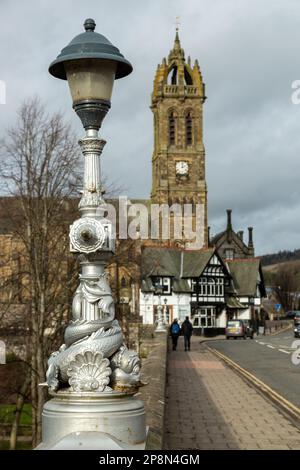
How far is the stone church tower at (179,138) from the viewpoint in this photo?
101438 mm

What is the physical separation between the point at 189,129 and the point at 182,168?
6.83 meters

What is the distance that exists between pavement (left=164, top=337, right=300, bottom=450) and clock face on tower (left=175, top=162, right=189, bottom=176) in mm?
83048

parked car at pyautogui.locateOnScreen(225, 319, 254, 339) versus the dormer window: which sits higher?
the dormer window

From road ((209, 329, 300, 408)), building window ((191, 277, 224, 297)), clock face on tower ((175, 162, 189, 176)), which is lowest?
road ((209, 329, 300, 408))

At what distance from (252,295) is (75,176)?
55013 mm

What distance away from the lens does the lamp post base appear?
554cm

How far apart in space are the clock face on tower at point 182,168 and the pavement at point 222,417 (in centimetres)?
8305

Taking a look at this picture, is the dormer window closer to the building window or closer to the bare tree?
the building window

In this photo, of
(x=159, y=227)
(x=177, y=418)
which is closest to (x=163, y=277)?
(x=159, y=227)

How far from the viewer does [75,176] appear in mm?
27188

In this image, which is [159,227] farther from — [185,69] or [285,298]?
[285,298]

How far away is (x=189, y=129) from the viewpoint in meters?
106

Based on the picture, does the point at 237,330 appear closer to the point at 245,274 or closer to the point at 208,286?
the point at 208,286

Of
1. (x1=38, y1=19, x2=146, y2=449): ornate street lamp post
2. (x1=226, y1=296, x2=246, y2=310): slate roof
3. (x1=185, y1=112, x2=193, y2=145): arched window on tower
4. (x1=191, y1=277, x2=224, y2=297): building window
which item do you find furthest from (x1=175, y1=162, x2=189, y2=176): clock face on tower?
(x1=38, y1=19, x2=146, y2=449): ornate street lamp post
